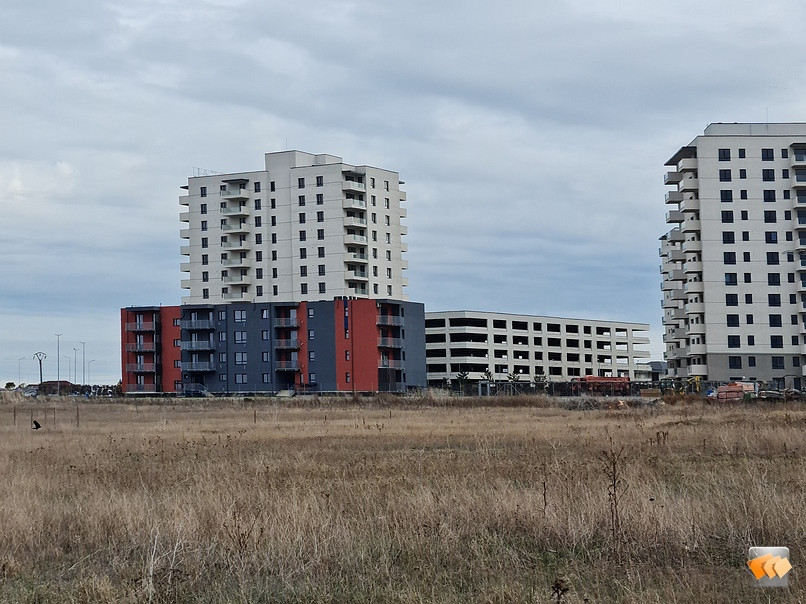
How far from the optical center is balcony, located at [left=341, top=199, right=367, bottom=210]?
132250mm

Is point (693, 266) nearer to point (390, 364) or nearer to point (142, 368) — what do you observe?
point (390, 364)

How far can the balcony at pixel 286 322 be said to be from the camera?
13012 cm

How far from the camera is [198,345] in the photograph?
436 feet

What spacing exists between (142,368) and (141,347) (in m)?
3.04

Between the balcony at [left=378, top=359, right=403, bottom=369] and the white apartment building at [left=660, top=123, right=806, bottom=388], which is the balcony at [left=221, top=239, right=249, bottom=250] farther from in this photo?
the white apartment building at [left=660, top=123, right=806, bottom=388]

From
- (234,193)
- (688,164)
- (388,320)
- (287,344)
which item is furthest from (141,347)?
(688,164)

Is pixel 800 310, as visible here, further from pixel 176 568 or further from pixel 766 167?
pixel 176 568

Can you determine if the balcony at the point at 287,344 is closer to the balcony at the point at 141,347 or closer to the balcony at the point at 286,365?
the balcony at the point at 286,365

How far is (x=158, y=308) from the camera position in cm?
13975

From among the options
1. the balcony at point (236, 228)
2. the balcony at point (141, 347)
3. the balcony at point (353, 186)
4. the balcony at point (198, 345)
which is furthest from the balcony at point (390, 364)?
the balcony at point (141, 347)

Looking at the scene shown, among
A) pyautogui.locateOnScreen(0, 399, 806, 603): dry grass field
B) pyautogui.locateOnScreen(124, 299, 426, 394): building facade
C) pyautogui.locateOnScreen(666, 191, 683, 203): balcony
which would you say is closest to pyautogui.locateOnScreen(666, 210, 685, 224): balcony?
pyautogui.locateOnScreen(666, 191, 683, 203): balcony

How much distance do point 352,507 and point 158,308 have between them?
128207 mm

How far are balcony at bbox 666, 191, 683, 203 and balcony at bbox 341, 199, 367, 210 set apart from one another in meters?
40.8

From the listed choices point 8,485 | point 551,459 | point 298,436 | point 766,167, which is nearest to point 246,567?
point 8,485
